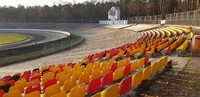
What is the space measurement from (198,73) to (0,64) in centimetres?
2127

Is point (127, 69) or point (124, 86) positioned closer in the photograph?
point (124, 86)

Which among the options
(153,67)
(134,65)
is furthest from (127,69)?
(153,67)

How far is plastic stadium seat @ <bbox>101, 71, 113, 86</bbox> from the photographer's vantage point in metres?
8.15

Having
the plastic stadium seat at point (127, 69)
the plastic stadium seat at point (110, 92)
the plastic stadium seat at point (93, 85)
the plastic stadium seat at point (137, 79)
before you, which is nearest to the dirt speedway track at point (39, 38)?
the plastic stadium seat at point (127, 69)

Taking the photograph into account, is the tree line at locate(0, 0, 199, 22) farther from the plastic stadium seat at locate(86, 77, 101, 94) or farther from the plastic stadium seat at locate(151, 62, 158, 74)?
the plastic stadium seat at locate(86, 77, 101, 94)

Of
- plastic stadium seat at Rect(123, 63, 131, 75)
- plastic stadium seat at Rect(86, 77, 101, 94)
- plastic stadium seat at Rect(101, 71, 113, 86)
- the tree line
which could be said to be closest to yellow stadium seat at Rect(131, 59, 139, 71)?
plastic stadium seat at Rect(123, 63, 131, 75)

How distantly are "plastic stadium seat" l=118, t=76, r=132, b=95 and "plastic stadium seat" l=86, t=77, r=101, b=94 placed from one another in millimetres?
1010

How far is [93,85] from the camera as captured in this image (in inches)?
299

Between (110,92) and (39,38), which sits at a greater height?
(110,92)

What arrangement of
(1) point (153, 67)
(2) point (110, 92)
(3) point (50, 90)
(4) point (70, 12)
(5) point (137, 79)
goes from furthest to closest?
(4) point (70, 12), (1) point (153, 67), (5) point (137, 79), (3) point (50, 90), (2) point (110, 92)

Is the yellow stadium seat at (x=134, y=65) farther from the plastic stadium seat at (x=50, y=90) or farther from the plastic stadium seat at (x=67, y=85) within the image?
the plastic stadium seat at (x=50, y=90)

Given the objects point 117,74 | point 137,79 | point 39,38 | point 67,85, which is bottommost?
point 39,38

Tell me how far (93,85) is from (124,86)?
3.77ft

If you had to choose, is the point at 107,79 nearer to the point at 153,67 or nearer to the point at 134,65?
the point at 153,67
